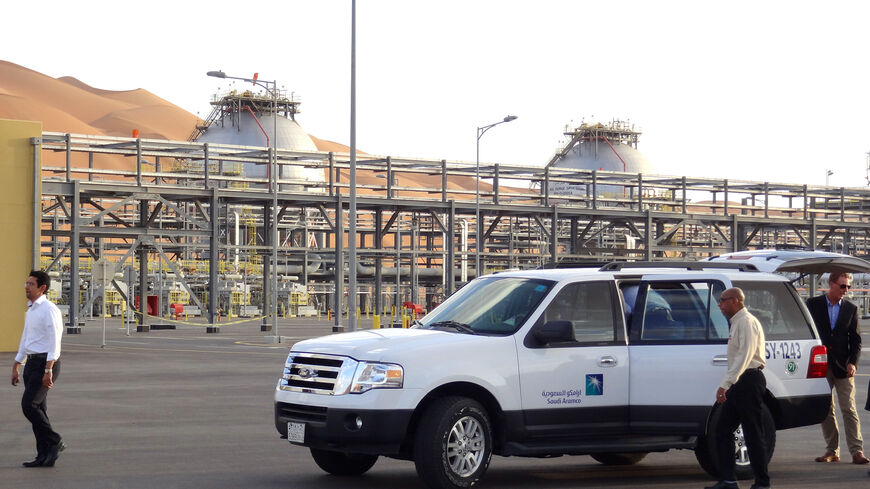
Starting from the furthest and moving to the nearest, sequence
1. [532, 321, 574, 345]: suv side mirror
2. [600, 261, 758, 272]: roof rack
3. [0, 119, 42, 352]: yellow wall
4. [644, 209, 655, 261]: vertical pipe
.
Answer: [644, 209, 655, 261]: vertical pipe → [0, 119, 42, 352]: yellow wall → [600, 261, 758, 272]: roof rack → [532, 321, 574, 345]: suv side mirror

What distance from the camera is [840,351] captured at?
42.1ft

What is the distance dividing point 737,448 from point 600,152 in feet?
242

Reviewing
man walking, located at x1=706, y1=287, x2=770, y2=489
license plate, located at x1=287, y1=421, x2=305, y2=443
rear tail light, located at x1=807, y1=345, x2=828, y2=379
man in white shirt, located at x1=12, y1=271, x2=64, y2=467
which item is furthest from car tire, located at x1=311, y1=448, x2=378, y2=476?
rear tail light, located at x1=807, y1=345, x2=828, y2=379

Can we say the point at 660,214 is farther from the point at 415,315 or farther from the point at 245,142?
the point at 245,142

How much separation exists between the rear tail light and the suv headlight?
4278 mm

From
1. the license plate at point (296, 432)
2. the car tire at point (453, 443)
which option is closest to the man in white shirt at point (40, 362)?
the license plate at point (296, 432)

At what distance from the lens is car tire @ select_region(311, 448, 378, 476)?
11.4 metres

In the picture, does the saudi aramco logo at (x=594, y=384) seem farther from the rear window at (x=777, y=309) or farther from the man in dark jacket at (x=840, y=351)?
the man in dark jacket at (x=840, y=351)

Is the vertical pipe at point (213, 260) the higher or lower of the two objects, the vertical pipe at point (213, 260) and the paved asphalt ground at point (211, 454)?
the higher

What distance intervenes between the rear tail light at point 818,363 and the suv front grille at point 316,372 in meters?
4.62

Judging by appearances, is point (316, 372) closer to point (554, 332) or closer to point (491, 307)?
point (491, 307)

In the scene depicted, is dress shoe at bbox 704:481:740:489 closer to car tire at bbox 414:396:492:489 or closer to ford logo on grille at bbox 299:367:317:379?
car tire at bbox 414:396:492:489

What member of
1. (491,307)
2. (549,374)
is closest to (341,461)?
(491,307)

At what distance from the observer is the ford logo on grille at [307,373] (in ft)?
35.1
